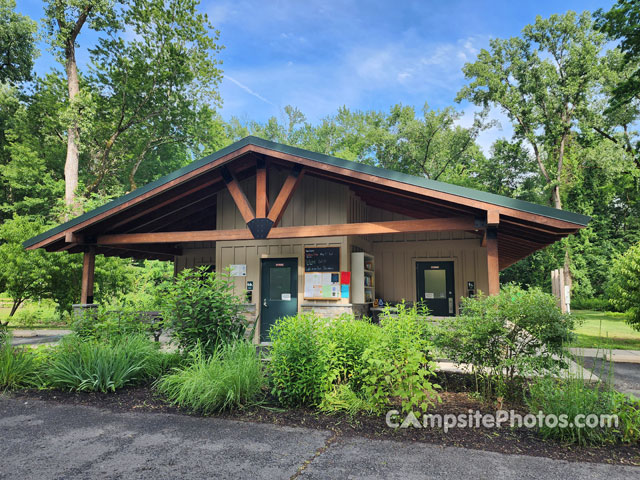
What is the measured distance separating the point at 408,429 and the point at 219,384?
82.4 inches

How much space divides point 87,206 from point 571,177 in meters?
26.8

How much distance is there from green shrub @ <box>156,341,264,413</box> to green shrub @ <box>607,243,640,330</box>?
10.5 m

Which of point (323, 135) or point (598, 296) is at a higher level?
point (323, 135)

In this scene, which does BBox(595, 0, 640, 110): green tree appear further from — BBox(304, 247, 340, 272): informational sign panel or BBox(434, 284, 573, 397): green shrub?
BBox(434, 284, 573, 397): green shrub

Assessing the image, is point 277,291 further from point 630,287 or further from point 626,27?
point 626,27

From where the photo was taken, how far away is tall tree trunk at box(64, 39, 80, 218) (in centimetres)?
1855

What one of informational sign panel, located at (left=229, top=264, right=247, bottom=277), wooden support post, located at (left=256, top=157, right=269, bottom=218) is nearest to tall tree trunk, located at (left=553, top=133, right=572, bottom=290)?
informational sign panel, located at (left=229, top=264, right=247, bottom=277)

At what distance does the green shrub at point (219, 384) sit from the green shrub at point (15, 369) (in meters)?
2.21

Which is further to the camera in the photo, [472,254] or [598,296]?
[598,296]

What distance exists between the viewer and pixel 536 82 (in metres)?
24.3

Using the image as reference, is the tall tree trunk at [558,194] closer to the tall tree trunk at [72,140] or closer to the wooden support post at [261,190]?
the wooden support post at [261,190]

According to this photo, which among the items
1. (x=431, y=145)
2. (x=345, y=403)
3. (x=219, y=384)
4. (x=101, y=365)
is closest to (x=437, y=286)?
(x=345, y=403)

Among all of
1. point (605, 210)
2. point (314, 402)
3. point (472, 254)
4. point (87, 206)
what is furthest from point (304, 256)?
point (605, 210)

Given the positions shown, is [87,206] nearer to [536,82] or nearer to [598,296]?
[536,82]
